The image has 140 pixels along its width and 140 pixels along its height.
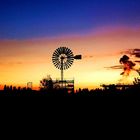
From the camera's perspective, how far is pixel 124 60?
5891cm

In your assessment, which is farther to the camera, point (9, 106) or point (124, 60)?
point (124, 60)

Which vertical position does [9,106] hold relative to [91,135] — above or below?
above

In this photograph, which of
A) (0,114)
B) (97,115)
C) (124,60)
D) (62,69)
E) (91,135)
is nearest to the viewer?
(91,135)

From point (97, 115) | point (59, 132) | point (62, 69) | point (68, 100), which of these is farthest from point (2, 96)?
point (62, 69)

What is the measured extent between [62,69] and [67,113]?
91.8ft

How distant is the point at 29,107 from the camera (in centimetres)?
2250

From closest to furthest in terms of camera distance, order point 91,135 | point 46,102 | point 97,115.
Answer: point 91,135, point 97,115, point 46,102

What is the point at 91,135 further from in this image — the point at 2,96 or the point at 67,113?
the point at 2,96

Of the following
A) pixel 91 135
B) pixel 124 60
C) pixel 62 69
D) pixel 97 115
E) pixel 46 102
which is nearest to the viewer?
pixel 91 135

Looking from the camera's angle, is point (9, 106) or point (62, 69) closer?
point (9, 106)

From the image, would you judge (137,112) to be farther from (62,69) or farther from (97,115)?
(62,69)

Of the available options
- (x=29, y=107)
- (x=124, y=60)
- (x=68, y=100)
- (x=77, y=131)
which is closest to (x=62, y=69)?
(x=124, y=60)

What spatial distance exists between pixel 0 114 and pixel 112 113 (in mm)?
6610

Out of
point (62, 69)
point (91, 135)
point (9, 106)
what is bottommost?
point (91, 135)
